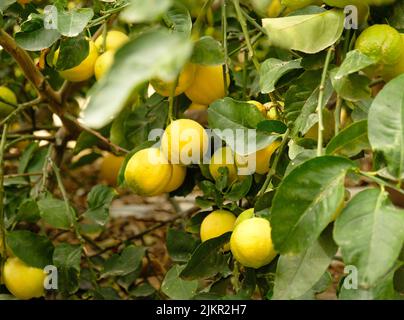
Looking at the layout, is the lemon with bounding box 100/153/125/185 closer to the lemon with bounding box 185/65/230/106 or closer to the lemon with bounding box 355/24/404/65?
the lemon with bounding box 185/65/230/106

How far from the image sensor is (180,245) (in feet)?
2.98

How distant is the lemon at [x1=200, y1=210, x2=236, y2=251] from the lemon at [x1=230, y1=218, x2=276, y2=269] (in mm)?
123

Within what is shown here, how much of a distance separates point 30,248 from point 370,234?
0.58 meters

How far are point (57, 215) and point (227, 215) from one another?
12.3 inches

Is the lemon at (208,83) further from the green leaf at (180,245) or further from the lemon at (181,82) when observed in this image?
the green leaf at (180,245)

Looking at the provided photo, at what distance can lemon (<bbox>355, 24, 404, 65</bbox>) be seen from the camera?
66 centimetres

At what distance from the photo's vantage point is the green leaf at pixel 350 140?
0.56m

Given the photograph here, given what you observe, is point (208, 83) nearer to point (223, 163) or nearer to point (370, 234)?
point (223, 163)

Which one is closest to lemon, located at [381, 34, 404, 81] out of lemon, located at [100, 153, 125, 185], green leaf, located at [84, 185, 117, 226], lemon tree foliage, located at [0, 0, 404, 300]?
lemon tree foliage, located at [0, 0, 404, 300]

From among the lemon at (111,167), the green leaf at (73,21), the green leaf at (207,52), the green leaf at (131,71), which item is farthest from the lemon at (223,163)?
the lemon at (111,167)

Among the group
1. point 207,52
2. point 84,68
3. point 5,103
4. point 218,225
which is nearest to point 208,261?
point 218,225

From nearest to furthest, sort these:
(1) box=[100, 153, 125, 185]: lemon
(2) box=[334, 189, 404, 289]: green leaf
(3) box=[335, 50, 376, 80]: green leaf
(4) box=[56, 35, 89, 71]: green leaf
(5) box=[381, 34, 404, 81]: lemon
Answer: (2) box=[334, 189, 404, 289]: green leaf < (3) box=[335, 50, 376, 80]: green leaf < (5) box=[381, 34, 404, 81]: lemon < (4) box=[56, 35, 89, 71]: green leaf < (1) box=[100, 153, 125, 185]: lemon

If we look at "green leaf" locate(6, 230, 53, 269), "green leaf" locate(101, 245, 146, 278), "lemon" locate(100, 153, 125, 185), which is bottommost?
"green leaf" locate(101, 245, 146, 278)

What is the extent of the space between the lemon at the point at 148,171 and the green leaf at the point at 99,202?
0.22m
